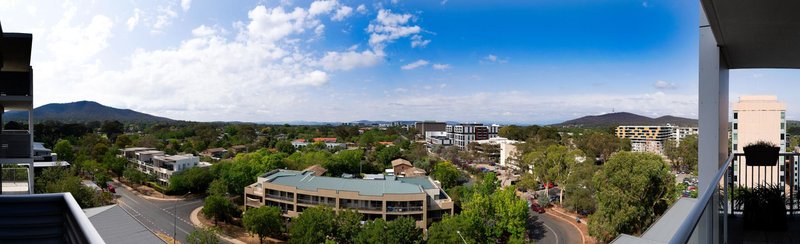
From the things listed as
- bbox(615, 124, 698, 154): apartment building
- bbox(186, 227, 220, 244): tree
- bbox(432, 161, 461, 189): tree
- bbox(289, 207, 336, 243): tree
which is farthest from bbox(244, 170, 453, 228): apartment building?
bbox(615, 124, 698, 154): apartment building

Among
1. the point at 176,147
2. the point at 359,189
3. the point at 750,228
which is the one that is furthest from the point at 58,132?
the point at 750,228

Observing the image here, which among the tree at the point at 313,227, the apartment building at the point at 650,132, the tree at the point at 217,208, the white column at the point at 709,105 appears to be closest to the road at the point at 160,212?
the tree at the point at 217,208

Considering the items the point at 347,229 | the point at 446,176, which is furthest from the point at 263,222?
the point at 446,176

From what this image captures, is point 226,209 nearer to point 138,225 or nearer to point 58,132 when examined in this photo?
point 138,225

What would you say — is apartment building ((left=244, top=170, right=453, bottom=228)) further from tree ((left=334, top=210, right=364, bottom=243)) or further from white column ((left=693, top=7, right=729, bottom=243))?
white column ((left=693, top=7, right=729, bottom=243))

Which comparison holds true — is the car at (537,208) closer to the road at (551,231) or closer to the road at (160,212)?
the road at (551,231)

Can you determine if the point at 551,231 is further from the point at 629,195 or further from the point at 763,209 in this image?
the point at 763,209
